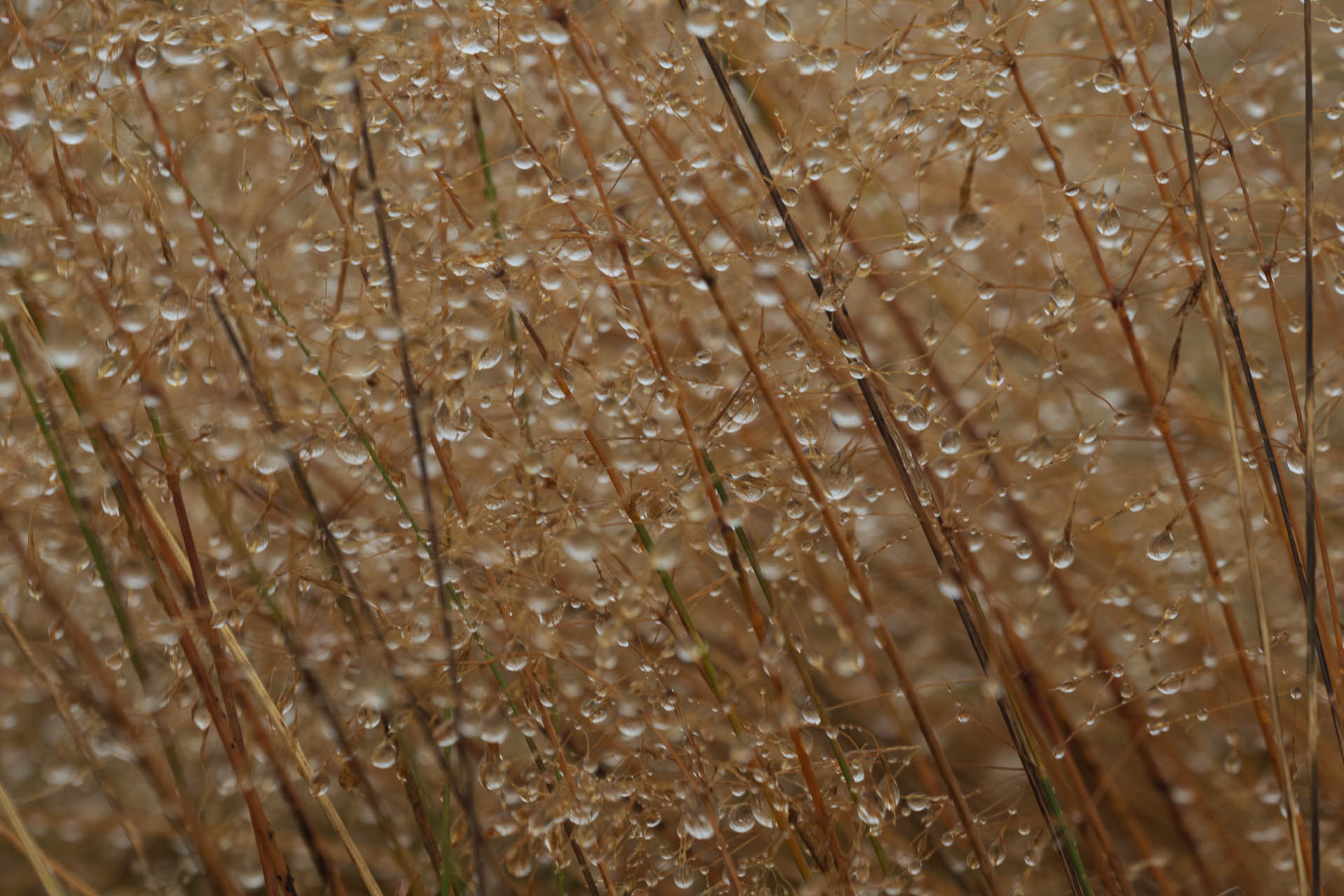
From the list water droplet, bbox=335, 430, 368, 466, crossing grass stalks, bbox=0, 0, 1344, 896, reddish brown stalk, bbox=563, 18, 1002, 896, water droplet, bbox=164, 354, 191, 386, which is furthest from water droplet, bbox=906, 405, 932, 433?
water droplet, bbox=164, 354, 191, 386

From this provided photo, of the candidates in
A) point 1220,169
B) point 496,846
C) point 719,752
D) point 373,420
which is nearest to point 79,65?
point 373,420

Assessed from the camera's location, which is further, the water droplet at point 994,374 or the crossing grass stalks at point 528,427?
the water droplet at point 994,374

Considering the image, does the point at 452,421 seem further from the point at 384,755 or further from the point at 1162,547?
the point at 1162,547

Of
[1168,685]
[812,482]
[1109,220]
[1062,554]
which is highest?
[1109,220]

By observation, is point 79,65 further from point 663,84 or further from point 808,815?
point 808,815

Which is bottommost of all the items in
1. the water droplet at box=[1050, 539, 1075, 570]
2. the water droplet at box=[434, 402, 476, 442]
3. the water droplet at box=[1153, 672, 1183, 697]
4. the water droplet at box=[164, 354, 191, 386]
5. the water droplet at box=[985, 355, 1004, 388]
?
the water droplet at box=[1153, 672, 1183, 697]

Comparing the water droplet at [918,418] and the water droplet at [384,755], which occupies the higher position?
the water droplet at [918,418]

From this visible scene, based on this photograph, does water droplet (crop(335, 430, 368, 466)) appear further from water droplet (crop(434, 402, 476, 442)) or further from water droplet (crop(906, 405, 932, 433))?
water droplet (crop(906, 405, 932, 433))

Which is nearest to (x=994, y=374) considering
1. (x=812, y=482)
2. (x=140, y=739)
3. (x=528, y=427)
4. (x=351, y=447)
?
(x=812, y=482)

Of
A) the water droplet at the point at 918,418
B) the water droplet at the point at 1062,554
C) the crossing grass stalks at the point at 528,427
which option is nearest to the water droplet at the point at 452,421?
the crossing grass stalks at the point at 528,427

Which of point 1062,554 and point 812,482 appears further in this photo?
point 1062,554

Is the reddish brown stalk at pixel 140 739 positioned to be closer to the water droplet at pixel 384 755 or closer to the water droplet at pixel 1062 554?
the water droplet at pixel 384 755
